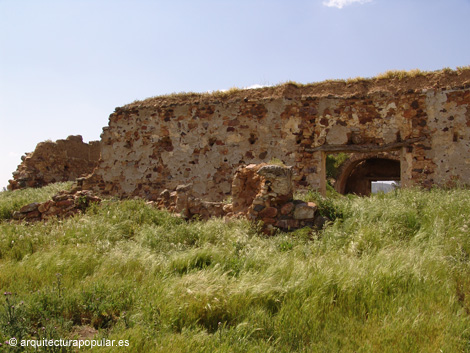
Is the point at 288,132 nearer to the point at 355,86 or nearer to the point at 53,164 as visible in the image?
the point at 355,86

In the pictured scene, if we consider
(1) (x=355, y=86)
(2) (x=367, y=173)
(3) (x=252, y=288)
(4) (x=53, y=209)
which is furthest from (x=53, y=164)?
(2) (x=367, y=173)

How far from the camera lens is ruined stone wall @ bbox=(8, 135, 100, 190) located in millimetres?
14781

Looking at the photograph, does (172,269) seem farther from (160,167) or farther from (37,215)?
(160,167)

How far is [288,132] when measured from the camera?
960 cm

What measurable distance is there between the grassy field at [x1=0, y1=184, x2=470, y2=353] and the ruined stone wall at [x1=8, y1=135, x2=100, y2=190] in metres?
11.2

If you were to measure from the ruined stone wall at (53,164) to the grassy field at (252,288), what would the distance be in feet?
36.7

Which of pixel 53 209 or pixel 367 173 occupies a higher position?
pixel 53 209

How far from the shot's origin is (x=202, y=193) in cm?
1010

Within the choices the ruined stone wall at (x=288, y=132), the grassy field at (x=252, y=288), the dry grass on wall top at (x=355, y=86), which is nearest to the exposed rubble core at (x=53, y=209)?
the grassy field at (x=252, y=288)

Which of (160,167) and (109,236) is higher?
(160,167)

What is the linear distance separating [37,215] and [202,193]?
430 cm

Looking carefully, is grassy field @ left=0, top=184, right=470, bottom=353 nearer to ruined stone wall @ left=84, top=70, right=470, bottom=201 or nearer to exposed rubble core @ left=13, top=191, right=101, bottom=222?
exposed rubble core @ left=13, top=191, right=101, bottom=222

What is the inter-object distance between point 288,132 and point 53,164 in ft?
35.6

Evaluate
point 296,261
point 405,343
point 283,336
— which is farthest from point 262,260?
point 405,343
